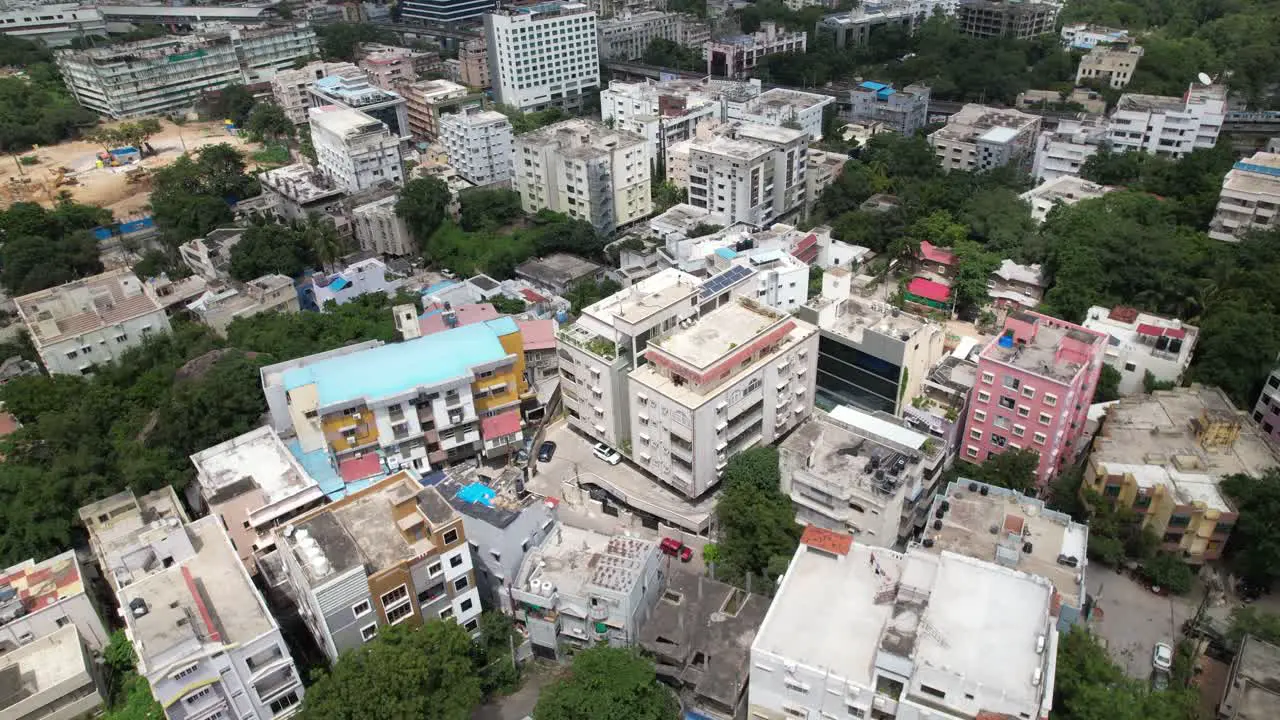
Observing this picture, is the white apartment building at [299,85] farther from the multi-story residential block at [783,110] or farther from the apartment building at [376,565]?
the apartment building at [376,565]

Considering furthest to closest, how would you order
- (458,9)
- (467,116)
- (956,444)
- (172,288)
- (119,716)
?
1. (458,9)
2. (467,116)
3. (172,288)
4. (956,444)
5. (119,716)

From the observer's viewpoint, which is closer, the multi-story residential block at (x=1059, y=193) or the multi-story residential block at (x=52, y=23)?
the multi-story residential block at (x=1059, y=193)

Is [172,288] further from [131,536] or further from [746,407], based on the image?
[746,407]

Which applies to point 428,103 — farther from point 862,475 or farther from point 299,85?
point 862,475

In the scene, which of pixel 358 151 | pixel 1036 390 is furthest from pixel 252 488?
pixel 358 151

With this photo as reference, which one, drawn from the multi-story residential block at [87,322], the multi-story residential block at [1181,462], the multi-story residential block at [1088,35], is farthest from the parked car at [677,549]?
the multi-story residential block at [1088,35]

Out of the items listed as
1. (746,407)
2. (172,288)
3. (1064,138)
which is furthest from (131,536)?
(1064,138)
